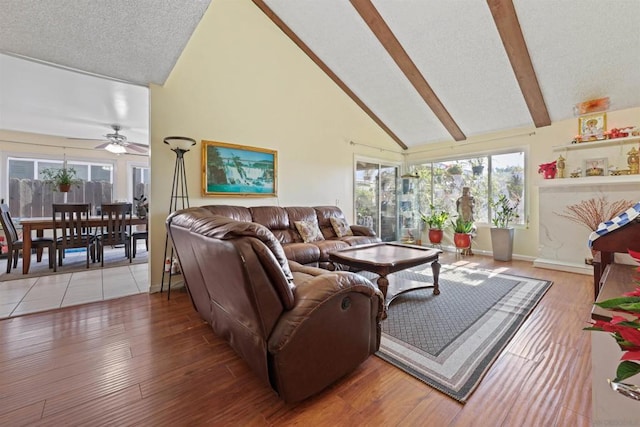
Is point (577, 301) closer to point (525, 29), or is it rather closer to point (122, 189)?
point (525, 29)

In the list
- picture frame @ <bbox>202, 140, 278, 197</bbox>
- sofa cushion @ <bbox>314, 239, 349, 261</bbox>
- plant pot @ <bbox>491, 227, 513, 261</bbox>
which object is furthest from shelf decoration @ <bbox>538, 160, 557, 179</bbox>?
picture frame @ <bbox>202, 140, 278, 197</bbox>

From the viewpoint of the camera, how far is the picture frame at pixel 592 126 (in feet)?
12.7

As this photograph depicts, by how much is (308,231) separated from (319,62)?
3.12 m

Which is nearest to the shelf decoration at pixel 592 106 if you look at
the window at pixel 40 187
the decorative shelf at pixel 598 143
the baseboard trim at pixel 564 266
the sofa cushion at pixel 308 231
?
the decorative shelf at pixel 598 143

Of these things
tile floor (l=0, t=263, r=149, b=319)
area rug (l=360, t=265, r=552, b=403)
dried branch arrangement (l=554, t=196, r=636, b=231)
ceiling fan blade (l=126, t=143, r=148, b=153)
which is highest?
ceiling fan blade (l=126, t=143, r=148, b=153)

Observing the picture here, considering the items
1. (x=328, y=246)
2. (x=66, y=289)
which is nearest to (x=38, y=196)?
(x=66, y=289)

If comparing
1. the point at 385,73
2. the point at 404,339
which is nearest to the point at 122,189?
the point at 385,73

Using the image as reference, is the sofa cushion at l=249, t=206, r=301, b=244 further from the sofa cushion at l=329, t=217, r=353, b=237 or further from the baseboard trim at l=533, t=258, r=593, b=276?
the baseboard trim at l=533, t=258, r=593, b=276

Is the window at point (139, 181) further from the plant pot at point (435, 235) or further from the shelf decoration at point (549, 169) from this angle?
the shelf decoration at point (549, 169)

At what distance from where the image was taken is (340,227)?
14.2 feet

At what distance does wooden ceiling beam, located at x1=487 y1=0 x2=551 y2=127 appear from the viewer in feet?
10.1

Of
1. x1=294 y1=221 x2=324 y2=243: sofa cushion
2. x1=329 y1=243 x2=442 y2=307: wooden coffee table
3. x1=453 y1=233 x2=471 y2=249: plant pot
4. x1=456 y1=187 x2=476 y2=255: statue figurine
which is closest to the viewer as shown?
x1=329 y1=243 x2=442 y2=307: wooden coffee table

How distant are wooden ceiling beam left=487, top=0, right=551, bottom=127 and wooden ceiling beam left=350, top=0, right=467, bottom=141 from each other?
1151mm

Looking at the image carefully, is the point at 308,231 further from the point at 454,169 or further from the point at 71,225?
the point at 454,169
